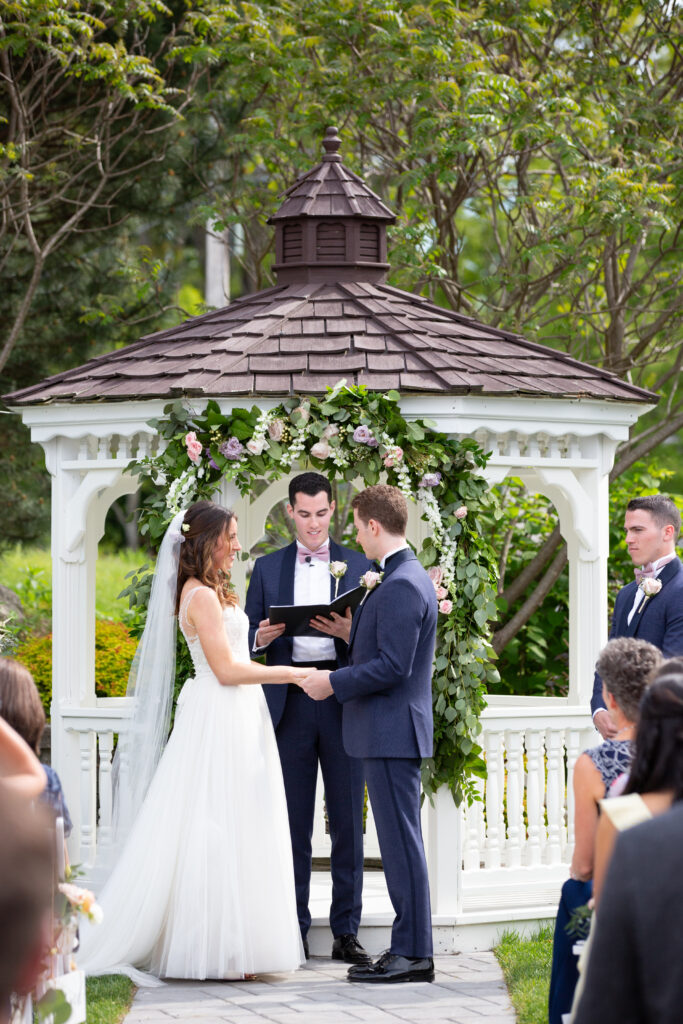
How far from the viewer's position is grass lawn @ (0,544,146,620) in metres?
12.6

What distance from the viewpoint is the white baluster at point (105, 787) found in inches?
262

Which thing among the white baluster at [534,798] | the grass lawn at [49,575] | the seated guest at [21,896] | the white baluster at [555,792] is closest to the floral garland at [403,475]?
the white baluster at [534,798]

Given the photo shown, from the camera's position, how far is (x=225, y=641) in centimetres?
591

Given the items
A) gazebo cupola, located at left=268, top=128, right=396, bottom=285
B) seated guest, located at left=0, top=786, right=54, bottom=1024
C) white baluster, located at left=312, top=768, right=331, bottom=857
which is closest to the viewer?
seated guest, located at left=0, top=786, right=54, bottom=1024

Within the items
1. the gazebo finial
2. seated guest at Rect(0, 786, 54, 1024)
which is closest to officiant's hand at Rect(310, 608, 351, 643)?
the gazebo finial

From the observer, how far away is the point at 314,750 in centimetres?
639

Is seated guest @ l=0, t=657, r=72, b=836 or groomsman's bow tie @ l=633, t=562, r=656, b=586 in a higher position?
groomsman's bow tie @ l=633, t=562, r=656, b=586

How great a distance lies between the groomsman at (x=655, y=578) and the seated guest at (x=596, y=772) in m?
2.17

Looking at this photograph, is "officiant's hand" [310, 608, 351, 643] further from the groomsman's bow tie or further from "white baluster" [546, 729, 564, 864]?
"white baluster" [546, 729, 564, 864]

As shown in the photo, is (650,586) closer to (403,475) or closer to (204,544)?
(403,475)

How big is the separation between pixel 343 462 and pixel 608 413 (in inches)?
60.2

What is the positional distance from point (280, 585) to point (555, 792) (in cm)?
193

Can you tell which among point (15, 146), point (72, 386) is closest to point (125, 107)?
point (15, 146)

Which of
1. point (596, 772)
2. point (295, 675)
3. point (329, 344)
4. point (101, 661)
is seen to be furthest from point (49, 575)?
point (596, 772)
